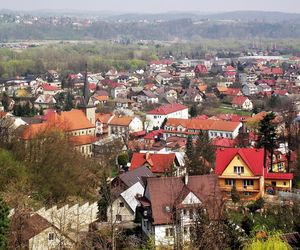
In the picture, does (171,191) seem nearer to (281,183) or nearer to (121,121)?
(281,183)

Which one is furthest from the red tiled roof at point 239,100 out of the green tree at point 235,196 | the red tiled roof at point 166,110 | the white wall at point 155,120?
the green tree at point 235,196

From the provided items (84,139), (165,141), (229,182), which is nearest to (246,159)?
(229,182)

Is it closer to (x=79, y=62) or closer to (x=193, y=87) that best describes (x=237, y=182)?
(x=193, y=87)

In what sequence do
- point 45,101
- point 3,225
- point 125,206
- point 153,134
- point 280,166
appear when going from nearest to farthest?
point 3,225 < point 125,206 < point 280,166 < point 153,134 < point 45,101

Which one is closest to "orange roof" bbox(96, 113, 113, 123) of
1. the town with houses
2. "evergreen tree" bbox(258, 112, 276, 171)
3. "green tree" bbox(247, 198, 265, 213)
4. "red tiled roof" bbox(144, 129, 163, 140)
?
the town with houses

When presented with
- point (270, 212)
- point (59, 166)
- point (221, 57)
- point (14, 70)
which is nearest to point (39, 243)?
point (59, 166)

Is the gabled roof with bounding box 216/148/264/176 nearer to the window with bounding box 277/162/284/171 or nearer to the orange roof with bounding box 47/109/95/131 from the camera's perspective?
the window with bounding box 277/162/284/171
